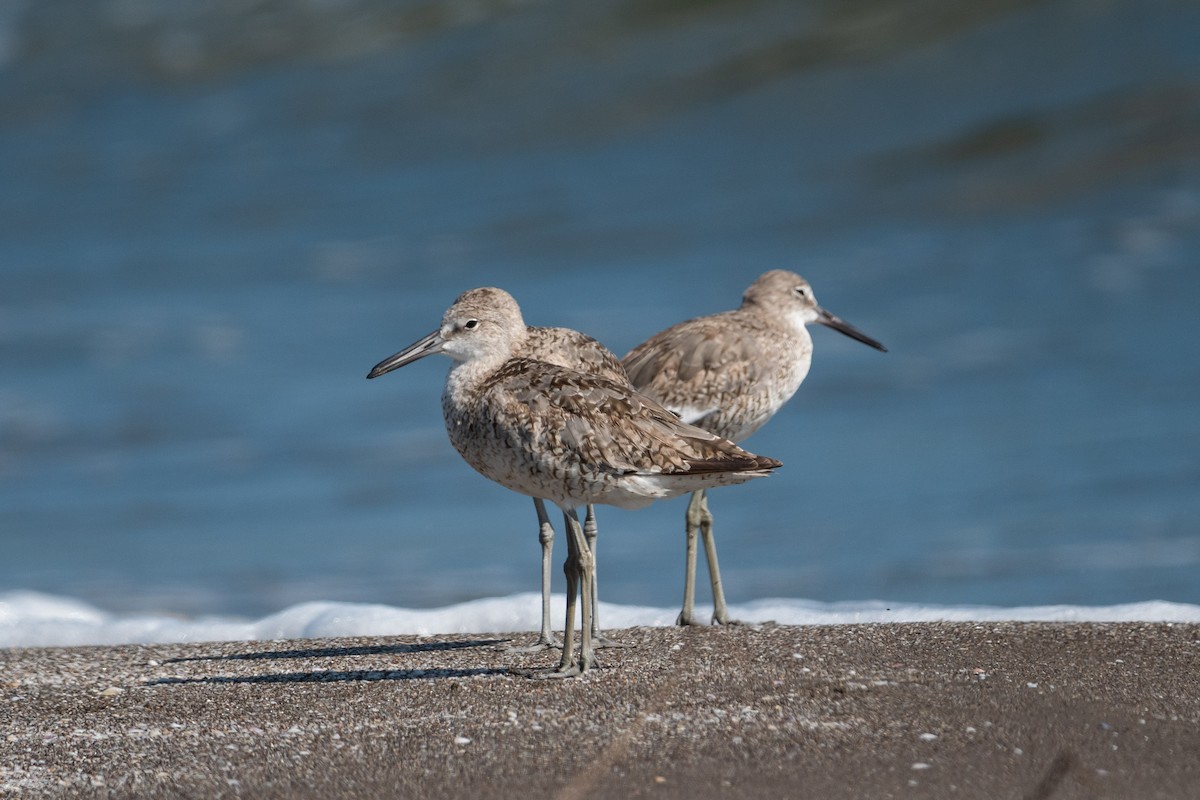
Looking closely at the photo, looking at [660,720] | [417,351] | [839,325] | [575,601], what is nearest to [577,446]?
[575,601]

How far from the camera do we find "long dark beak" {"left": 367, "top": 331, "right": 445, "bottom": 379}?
5881 mm

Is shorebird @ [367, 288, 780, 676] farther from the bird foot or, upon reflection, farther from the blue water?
the blue water

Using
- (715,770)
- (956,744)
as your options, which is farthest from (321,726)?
(956,744)

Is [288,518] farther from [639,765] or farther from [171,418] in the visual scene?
[639,765]

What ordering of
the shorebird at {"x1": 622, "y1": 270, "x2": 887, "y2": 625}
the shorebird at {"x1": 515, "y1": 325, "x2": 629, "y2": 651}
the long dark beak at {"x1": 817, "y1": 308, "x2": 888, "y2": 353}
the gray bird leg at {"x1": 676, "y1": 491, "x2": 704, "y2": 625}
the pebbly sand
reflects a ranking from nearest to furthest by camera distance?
1. the pebbly sand
2. the shorebird at {"x1": 515, "y1": 325, "x2": 629, "y2": 651}
3. the gray bird leg at {"x1": 676, "y1": 491, "x2": 704, "y2": 625}
4. the shorebird at {"x1": 622, "y1": 270, "x2": 887, "y2": 625}
5. the long dark beak at {"x1": 817, "y1": 308, "x2": 888, "y2": 353}

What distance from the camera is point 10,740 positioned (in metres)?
4.86

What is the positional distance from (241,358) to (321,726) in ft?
30.9

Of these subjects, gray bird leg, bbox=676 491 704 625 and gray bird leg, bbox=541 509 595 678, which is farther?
gray bird leg, bbox=676 491 704 625

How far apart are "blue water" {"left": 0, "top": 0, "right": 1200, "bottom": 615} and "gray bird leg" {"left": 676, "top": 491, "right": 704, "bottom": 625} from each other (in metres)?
1.53

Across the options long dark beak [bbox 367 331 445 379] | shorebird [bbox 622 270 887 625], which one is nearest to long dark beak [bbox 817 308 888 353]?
shorebird [bbox 622 270 887 625]

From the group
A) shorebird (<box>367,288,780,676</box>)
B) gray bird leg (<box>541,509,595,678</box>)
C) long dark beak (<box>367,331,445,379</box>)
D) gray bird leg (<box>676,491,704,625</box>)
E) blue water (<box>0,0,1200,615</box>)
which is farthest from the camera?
blue water (<box>0,0,1200,615</box>)

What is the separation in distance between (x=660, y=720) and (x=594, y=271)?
1040cm

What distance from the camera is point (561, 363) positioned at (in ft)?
20.4

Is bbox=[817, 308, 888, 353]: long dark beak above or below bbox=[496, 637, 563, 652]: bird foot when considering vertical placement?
above
